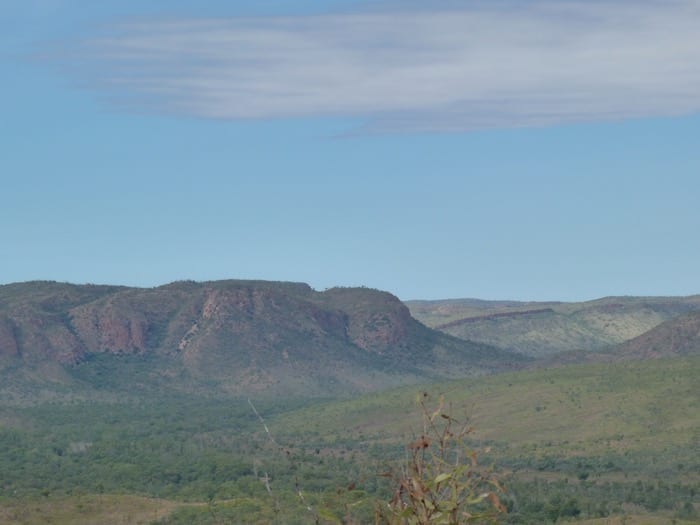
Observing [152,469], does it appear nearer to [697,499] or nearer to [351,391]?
[697,499]

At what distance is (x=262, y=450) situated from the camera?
382 ft

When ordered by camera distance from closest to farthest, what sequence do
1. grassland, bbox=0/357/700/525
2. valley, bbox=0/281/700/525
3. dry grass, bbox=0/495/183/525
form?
1. dry grass, bbox=0/495/183/525
2. grassland, bbox=0/357/700/525
3. valley, bbox=0/281/700/525

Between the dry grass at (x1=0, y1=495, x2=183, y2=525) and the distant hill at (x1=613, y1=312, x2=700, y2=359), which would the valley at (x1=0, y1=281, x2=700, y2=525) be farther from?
the distant hill at (x1=613, y1=312, x2=700, y2=359)

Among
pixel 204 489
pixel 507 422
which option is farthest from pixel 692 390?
pixel 204 489

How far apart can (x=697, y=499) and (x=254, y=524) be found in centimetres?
3038

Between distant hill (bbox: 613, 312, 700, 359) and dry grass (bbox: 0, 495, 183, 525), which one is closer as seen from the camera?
dry grass (bbox: 0, 495, 183, 525)

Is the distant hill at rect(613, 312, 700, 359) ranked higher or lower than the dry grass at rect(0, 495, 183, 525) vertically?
higher

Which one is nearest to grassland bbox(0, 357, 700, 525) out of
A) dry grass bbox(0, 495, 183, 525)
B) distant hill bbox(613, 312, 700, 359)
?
dry grass bbox(0, 495, 183, 525)

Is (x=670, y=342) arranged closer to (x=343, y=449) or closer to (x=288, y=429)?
(x=288, y=429)

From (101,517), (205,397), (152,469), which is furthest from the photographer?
(205,397)

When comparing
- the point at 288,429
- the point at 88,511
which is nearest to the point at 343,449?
the point at 288,429

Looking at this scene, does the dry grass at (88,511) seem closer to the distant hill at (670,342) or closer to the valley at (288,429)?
the valley at (288,429)

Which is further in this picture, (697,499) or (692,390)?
(692,390)

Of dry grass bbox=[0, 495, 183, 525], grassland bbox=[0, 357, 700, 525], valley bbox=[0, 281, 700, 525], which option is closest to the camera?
dry grass bbox=[0, 495, 183, 525]
